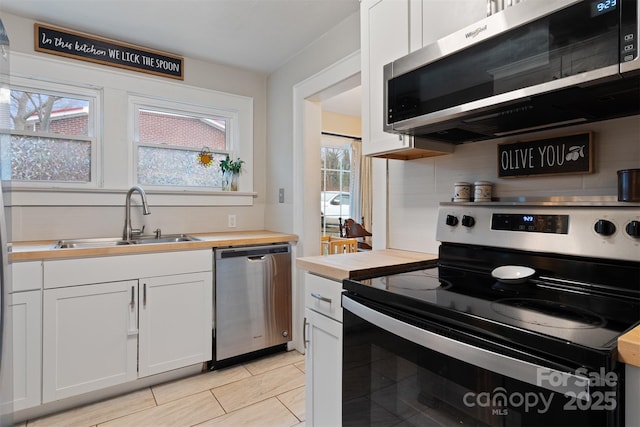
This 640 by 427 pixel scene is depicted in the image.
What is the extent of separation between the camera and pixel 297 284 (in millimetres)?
2646

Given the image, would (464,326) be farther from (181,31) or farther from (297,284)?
(181,31)

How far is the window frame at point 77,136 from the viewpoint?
2213 millimetres

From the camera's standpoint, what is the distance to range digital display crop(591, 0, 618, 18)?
0.79 meters

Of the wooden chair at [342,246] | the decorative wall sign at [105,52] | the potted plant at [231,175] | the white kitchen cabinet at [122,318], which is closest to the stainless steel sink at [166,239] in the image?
the white kitchen cabinet at [122,318]

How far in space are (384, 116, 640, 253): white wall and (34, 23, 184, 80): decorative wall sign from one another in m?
2.01

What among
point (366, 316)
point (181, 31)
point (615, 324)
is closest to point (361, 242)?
point (181, 31)

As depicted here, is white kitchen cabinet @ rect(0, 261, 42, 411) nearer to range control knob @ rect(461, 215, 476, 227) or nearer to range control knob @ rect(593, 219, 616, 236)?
range control knob @ rect(461, 215, 476, 227)

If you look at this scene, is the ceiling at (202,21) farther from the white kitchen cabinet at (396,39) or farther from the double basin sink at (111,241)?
the double basin sink at (111,241)

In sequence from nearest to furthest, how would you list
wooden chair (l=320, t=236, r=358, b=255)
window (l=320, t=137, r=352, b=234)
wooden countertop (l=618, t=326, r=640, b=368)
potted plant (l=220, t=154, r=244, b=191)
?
1. wooden countertop (l=618, t=326, r=640, b=368)
2. potted plant (l=220, t=154, r=244, b=191)
3. wooden chair (l=320, t=236, r=358, b=255)
4. window (l=320, t=137, r=352, b=234)

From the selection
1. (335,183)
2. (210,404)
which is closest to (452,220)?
(210,404)

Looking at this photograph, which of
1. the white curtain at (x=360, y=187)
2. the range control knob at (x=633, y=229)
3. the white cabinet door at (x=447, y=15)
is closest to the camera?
the range control knob at (x=633, y=229)

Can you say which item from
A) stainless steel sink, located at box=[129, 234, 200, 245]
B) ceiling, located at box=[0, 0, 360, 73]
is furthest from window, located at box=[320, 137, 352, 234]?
stainless steel sink, located at box=[129, 234, 200, 245]

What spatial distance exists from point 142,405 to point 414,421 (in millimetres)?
1717

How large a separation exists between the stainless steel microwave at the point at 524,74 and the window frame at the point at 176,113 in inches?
78.3
